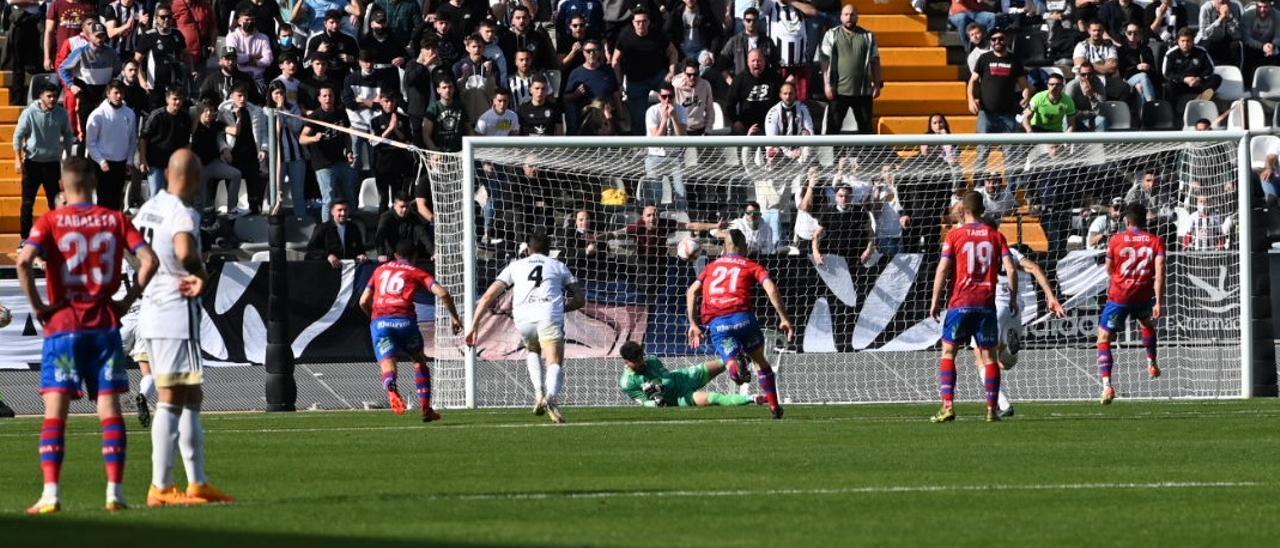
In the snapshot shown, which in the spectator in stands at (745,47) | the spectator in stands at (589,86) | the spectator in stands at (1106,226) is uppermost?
the spectator in stands at (745,47)

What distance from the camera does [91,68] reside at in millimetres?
27297

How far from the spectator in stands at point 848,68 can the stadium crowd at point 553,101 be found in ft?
0.12

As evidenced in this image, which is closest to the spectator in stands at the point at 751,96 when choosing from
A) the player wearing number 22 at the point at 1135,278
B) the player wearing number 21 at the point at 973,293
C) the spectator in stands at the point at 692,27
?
the spectator in stands at the point at 692,27

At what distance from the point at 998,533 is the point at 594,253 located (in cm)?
1425

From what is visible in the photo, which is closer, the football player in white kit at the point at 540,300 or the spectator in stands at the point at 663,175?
the football player in white kit at the point at 540,300

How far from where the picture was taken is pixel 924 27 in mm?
32969

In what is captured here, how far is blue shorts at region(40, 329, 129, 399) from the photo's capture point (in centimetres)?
1101

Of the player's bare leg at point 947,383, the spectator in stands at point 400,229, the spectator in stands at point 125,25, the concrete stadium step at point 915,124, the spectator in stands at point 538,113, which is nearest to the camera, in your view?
the player's bare leg at point 947,383

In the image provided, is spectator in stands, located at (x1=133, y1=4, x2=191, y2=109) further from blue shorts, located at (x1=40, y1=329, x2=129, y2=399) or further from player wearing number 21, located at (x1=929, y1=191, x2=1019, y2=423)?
blue shorts, located at (x1=40, y1=329, x2=129, y2=399)

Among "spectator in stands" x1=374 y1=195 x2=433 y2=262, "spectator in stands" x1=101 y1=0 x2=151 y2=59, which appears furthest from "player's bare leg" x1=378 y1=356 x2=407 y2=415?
"spectator in stands" x1=101 y1=0 x2=151 y2=59

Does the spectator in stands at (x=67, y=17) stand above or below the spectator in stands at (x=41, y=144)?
above

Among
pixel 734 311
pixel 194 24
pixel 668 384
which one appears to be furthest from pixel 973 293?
pixel 194 24

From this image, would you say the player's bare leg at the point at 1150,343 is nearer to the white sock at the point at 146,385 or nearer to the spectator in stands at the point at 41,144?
the white sock at the point at 146,385

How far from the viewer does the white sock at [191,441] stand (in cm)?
1146
